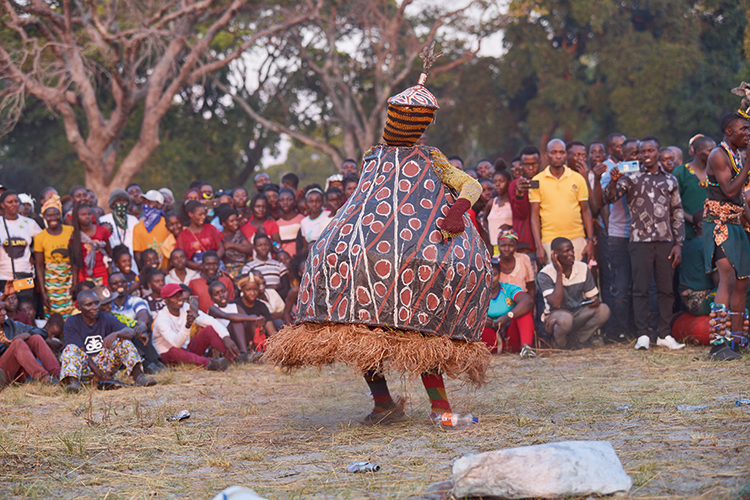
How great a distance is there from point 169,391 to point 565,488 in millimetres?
4719

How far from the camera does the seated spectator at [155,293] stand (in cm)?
894

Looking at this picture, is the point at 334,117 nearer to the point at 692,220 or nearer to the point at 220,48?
the point at 220,48

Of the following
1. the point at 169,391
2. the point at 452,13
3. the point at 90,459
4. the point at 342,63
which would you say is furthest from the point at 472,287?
the point at 342,63

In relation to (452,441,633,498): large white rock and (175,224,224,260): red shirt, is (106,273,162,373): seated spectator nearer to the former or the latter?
(175,224,224,260): red shirt

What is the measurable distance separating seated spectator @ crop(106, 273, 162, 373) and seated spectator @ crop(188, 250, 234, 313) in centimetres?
74

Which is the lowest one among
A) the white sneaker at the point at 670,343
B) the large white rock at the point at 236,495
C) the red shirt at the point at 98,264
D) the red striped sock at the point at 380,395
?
the white sneaker at the point at 670,343

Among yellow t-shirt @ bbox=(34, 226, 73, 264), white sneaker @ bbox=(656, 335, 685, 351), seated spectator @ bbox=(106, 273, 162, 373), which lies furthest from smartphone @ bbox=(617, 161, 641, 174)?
yellow t-shirt @ bbox=(34, 226, 73, 264)

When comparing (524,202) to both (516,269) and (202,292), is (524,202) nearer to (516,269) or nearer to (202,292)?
(516,269)

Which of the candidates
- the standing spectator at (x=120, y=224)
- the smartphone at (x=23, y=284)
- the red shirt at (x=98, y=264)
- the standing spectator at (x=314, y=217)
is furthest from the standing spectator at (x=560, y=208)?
the smartphone at (x=23, y=284)

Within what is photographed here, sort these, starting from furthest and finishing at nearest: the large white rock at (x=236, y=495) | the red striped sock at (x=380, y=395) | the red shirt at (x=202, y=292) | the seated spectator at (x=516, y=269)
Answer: the red shirt at (x=202, y=292)
the seated spectator at (x=516, y=269)
the red striped sock at (x=380, y=395)
the large white rock at (x=236, y=495)

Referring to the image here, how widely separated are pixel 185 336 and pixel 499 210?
3.97m

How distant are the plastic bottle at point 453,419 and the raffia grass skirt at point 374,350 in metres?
0.28

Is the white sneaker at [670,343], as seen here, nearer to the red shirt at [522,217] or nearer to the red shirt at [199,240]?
the red shirt at [522,217]

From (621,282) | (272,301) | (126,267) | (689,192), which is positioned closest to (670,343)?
(621,282)
